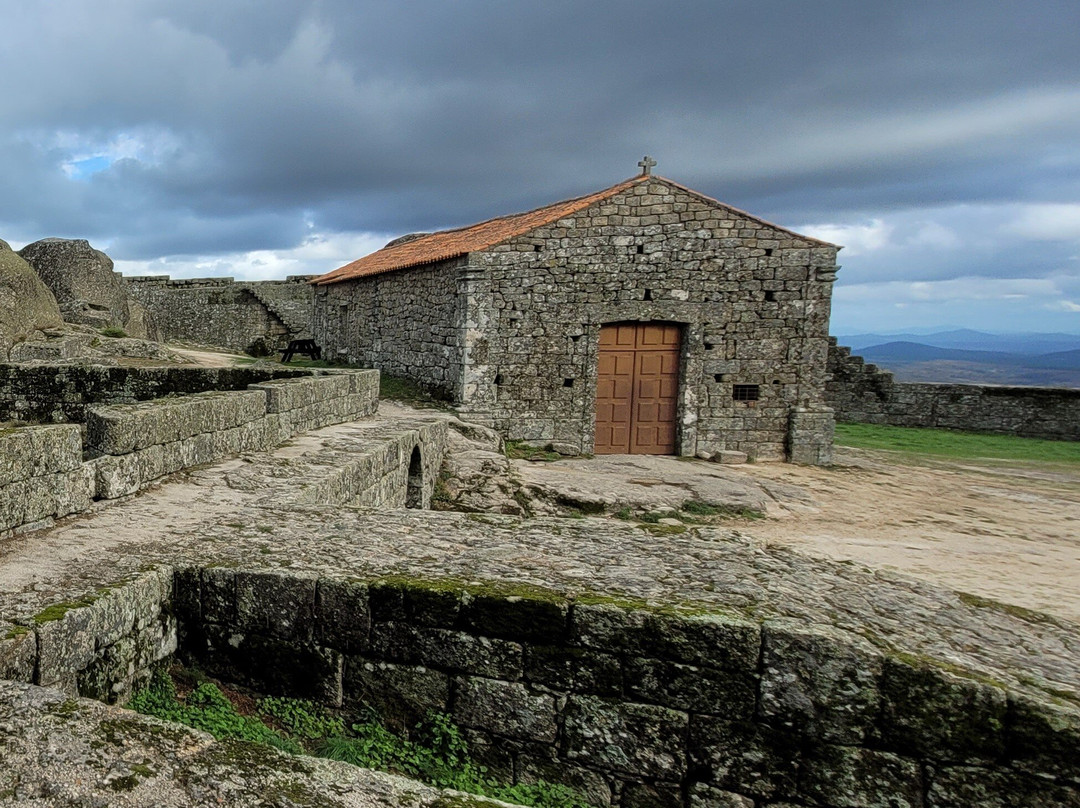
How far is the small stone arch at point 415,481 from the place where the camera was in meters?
8.45

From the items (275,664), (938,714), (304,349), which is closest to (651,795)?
(938,714)

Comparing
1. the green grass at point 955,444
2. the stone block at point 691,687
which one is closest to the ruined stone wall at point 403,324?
the green grass at point 955,444

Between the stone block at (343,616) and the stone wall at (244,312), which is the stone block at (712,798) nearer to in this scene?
the stone block at (343,616)

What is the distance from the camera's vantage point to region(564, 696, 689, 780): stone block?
2.78 meters

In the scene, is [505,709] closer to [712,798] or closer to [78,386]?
[712,798]

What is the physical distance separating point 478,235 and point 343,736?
13643 millimetres

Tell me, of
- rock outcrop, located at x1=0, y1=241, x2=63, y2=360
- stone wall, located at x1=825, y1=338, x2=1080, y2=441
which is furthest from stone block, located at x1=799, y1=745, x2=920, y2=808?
stone wall, located at x1=825, y1=338, x2=1080, y2=441

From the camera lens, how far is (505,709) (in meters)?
2.91

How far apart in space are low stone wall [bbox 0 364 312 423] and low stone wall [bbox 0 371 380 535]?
8.22 feet

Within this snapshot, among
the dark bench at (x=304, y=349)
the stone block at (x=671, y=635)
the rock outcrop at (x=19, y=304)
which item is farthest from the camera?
the dark bench at (x=304, y=349)

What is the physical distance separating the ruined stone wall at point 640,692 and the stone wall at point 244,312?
24.9m

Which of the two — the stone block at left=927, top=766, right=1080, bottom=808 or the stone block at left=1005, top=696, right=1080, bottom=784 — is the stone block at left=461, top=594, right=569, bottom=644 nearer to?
the stone block at left=927, top=766, right=1080, bottom=808

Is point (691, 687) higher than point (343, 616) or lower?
lower

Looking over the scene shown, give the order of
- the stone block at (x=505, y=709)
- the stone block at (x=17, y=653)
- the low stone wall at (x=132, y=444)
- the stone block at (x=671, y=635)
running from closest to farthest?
the stone block at (x=17, y=653) → the stone block at (x=671, y=635) → the stone block at (x=505, y=709) → the low stone wall at (x=132, y=444)
